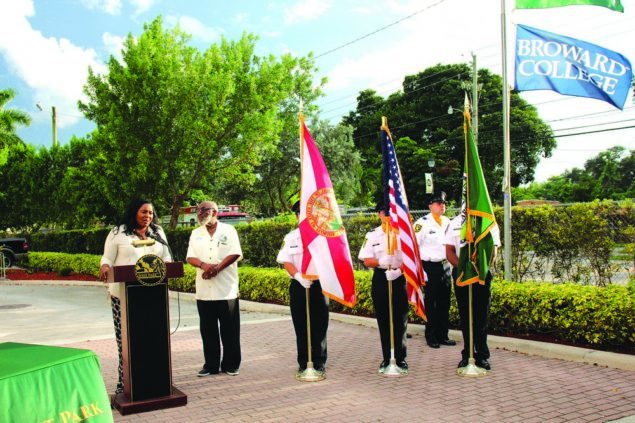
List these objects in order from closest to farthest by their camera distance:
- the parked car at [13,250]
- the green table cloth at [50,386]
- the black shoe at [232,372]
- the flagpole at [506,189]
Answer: the green table cloth at [50,386] → the black shoe at [232,372] → the flagpole at [506,189] → the parked car at [13,250]

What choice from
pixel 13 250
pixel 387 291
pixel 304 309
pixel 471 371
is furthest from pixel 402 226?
pixel 13 250

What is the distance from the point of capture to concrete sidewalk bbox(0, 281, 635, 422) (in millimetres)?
Result: 5156

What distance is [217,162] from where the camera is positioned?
20.5 m

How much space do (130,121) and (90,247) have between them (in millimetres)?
8119

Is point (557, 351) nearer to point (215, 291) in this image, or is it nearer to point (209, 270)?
point (215, 291)

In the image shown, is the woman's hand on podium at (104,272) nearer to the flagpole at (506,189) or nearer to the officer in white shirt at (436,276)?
the officer in white shirt at (436,276)

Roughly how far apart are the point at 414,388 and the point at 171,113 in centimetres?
1390

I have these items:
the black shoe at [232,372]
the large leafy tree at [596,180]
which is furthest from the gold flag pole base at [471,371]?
the large leafy tree at [596,180]

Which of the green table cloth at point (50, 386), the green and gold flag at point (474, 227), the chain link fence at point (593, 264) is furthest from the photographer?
the chain link fence at point (593, 264)

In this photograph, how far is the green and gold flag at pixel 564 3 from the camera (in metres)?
8.91

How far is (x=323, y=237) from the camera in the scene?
6520mm

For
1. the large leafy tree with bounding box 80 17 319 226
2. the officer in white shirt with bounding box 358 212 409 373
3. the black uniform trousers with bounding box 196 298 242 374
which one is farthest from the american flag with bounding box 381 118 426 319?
the large leafy tree with bounding box 80 17 319 226

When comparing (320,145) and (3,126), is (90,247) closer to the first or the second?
(3,126)

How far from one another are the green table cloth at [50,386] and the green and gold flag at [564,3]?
8742mm
